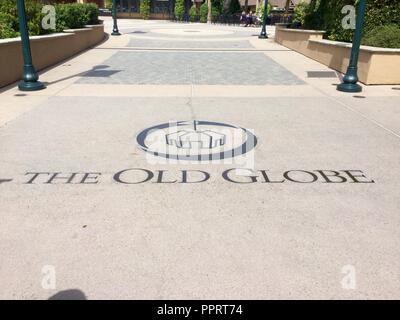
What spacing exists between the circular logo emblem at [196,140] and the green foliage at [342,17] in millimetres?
9020

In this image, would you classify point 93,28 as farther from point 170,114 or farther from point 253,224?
point 253,224

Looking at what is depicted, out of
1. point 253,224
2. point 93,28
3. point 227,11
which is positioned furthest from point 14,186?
point 227,11

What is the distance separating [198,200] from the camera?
4379mm

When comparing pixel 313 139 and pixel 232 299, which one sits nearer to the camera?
pixel 232 299

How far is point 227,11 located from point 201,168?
46.1m

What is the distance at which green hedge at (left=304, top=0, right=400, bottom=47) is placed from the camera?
40.9 feet

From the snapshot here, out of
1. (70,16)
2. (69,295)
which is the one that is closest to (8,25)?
(70,16)

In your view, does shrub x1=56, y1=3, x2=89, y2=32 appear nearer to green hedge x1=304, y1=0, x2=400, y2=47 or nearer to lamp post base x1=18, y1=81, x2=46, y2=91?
lamp post base x1=18, y1=81, x2=46, y2=91

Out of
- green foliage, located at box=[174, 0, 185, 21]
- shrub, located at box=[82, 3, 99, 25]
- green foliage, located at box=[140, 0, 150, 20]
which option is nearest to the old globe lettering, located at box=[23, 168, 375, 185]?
shrub, located at box=[82, 3, 99, 25]

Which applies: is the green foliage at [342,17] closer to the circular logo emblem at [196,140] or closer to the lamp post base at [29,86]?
the circular logo emblem at [196,140]

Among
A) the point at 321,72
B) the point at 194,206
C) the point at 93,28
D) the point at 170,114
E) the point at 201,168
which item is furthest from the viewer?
the point at 93,28

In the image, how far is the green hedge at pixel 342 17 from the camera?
1245cm

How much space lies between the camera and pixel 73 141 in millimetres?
6199
